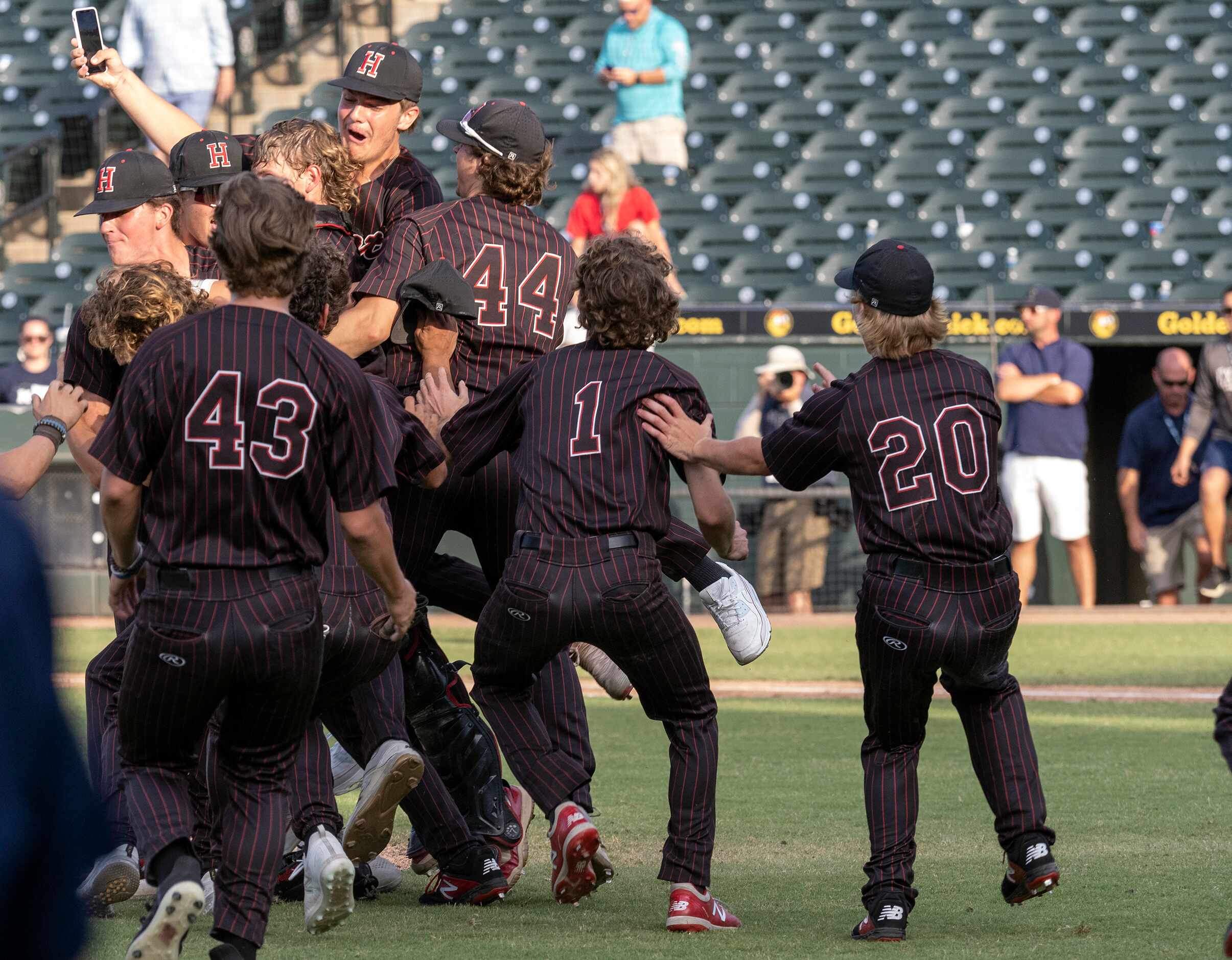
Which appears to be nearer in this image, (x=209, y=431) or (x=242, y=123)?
(x=209, y=431)

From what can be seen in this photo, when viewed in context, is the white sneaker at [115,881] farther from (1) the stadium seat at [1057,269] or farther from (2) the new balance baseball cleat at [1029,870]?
(1) the stadium seat at [1057,269]

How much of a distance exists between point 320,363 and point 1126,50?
14515mm

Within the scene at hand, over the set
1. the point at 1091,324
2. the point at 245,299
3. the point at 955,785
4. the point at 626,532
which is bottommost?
the point at 1091,324

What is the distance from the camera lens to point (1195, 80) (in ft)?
53.2

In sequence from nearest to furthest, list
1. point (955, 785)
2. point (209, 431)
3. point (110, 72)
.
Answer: point (209, 431) < point (110, 72) < point (955, 785)

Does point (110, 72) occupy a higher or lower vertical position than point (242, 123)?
higher

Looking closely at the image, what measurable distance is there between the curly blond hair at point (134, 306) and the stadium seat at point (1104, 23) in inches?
546

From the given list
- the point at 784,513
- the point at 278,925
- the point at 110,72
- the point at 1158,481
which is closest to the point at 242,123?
the point at 784,513

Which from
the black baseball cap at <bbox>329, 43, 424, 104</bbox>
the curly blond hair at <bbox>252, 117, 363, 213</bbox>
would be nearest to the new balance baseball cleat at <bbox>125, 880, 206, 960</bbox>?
the curly blond hair at <bbox>252, 117, 363, 213</bbox>

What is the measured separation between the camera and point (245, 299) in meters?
3.71

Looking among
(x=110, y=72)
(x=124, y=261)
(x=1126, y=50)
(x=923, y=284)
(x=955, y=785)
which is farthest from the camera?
(x=1126, y=50)

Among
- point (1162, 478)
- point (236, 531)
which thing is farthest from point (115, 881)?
point (1162, 478)

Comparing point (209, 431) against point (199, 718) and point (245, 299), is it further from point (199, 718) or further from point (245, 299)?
point (199, 718)

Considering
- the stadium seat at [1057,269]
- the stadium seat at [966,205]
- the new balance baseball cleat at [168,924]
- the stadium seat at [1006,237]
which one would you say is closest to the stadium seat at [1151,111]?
the stadium seat at [966,205]
